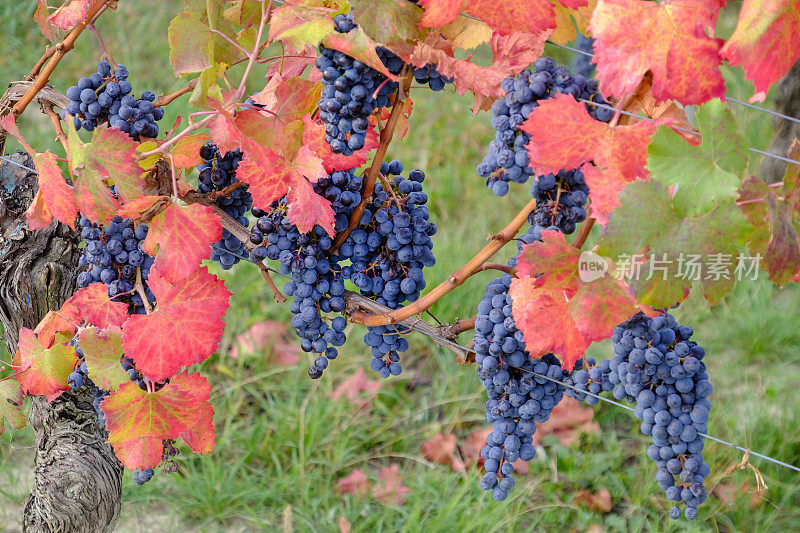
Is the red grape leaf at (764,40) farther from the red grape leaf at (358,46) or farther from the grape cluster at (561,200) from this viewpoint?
the red grape leaf at (358,46)

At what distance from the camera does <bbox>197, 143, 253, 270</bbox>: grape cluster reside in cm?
101

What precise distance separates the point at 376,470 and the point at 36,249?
1116 mm

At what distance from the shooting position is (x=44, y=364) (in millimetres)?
1041

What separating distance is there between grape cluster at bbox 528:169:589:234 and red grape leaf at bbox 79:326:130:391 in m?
0.57

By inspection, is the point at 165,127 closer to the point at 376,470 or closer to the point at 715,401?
the point at 376,470

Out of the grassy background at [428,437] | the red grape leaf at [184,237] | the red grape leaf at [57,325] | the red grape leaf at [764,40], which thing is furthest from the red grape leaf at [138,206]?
the grassy background at [428,437]

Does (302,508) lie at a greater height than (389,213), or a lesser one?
lesser

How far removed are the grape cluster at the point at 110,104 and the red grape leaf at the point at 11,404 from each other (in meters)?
0.43

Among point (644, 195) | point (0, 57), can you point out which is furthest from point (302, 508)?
point (0, 57)

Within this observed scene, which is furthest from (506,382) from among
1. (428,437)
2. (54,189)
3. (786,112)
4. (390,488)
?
(786,112)

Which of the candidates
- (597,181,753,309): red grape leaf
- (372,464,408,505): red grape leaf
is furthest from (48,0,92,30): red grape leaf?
(372,464,408,505): red grape leaf

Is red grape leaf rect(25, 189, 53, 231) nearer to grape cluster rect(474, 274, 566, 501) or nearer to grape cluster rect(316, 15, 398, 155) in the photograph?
grape cluster rect(316, 15, 398, 155)

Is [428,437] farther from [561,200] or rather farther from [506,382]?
[561,200]

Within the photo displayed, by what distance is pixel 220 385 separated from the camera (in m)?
2.15
